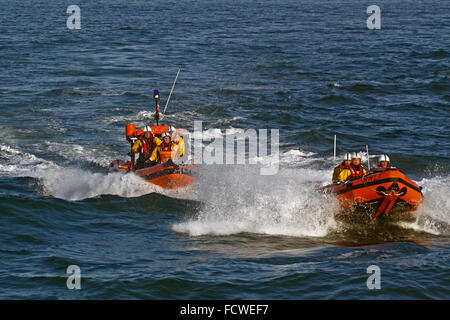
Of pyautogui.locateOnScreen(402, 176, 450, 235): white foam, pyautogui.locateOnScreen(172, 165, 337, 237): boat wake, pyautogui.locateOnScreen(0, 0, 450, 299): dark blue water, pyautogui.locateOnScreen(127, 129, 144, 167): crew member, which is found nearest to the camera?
pyautogui.locateOnScreen(0, 0, 450, 299): dark blue water

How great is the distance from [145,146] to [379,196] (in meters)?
6.02

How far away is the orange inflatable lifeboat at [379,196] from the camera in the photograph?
43.6ft

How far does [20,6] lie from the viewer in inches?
2638

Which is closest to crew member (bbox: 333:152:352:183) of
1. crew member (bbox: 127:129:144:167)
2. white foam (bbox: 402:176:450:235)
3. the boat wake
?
the boat wake

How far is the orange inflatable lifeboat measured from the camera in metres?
13.3

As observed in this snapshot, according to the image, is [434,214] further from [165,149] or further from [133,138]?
[133,138]

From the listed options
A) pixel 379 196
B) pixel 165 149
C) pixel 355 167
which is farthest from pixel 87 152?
pixel 379 196

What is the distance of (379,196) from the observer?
13445 millimetres

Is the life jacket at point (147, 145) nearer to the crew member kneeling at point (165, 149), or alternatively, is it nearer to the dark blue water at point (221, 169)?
the crew member kneeling at point (165, 149)

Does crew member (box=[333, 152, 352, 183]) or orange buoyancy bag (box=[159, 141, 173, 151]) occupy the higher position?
orange buoyancy bag (box=[159, 141, 173, 151])

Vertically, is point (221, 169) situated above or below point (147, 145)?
below

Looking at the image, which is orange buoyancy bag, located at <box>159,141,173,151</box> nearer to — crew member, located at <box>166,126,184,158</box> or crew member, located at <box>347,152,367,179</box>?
crew member, located at <box>166,126,184,158</box>

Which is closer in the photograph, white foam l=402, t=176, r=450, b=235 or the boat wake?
the boat wake
